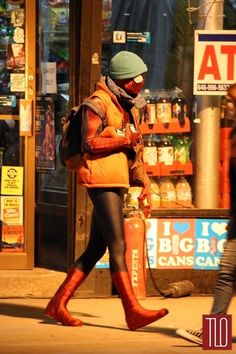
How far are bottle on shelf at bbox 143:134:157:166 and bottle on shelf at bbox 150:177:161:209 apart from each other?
0.14 meters

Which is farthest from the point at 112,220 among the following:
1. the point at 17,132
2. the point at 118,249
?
the point at 17,132

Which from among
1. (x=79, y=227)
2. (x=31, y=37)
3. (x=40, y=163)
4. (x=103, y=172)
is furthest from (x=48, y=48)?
(x=103, y=172)

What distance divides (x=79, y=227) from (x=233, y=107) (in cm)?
242

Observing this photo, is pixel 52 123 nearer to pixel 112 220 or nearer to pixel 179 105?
pixel 179 105

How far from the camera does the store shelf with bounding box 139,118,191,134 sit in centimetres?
909

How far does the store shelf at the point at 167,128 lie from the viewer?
358 inches

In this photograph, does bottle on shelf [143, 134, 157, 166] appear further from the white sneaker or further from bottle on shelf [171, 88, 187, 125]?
the white sneaker

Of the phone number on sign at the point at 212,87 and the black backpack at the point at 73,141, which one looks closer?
the black backpack at the point at 73,141

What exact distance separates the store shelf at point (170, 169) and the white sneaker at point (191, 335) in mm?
2089

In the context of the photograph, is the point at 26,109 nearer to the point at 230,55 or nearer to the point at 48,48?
the point at 48,48

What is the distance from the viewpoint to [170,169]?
916cm

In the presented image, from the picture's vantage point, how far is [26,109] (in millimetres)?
9203

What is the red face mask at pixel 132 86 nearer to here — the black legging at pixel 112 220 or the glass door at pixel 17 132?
the black legging at pixel 112 220

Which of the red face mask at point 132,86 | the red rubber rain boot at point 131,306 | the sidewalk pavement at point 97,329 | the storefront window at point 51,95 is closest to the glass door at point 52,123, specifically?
the storefront window at point 51,95
